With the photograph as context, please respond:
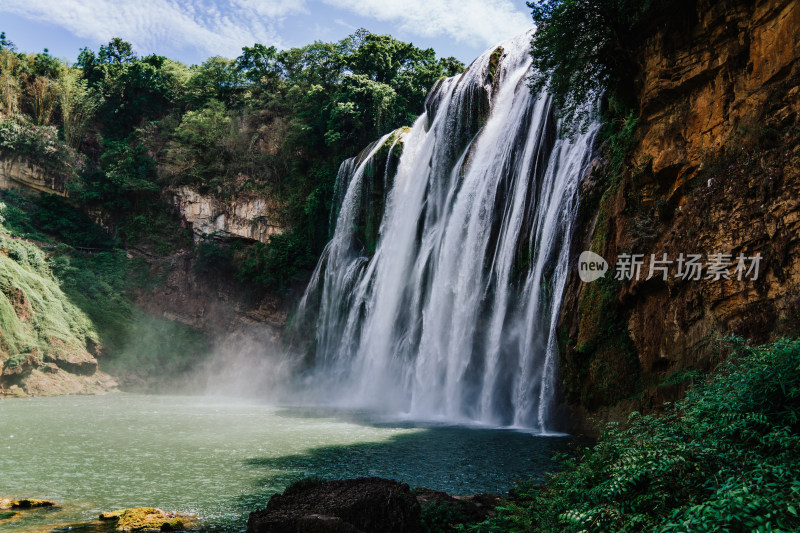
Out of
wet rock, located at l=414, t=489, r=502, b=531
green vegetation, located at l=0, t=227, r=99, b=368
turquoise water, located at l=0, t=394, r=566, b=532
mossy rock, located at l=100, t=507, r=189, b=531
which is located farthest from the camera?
green vegetation, located at l=0, t=227, r=99, b=368

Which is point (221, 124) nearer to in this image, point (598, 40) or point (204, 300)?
point (204, 300)

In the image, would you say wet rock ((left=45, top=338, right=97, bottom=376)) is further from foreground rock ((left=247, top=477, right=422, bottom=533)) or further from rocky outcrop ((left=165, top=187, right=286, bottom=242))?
foreground rock ((left=247, top=477, right=422, bottom=533))

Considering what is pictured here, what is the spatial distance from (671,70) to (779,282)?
4.79m

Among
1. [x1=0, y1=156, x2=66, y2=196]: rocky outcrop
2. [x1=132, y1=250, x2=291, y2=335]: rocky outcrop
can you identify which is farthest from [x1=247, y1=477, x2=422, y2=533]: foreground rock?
[x1=0, y1=156, x2=66, y2=196]: rocky outcrop

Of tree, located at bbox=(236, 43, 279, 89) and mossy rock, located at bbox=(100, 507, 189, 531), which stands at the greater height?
tree, located at bbox=(236, 43, 279, 89)

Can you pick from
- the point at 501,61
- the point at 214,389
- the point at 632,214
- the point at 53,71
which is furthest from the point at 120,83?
the point at 632,214

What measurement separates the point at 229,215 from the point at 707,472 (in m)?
31.9

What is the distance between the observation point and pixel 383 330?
72.5 ft

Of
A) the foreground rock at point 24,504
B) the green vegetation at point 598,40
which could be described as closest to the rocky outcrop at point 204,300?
the green vegetation at point 598,40

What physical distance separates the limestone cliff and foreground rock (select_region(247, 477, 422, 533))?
18.2ft

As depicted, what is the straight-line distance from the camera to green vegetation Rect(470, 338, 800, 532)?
3.47 m

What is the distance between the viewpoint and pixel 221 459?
32.7ft

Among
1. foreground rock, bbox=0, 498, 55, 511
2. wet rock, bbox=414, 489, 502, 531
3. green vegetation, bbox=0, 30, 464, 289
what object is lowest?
foreground rock, bbox=0, 498, 55, 511

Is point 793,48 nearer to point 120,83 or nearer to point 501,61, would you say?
point 501,61
